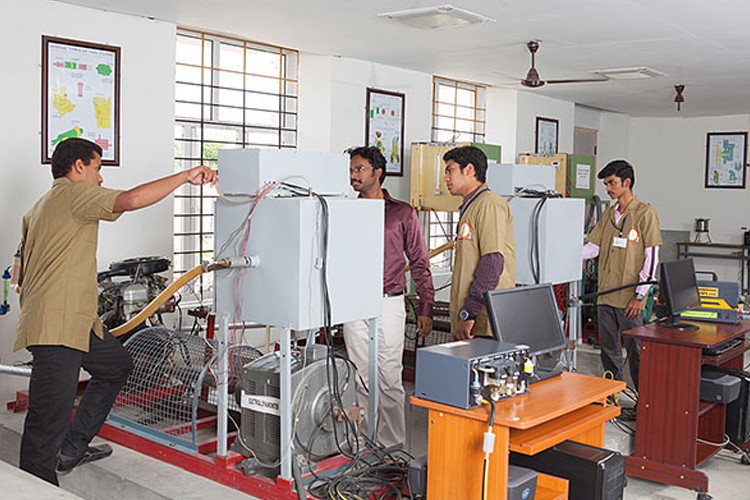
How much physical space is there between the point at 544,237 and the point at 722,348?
1.10 meters

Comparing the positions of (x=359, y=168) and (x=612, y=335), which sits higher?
(x=359, y=168)

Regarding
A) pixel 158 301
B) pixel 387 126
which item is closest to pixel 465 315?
pixel 158 301

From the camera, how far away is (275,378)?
3.29 m

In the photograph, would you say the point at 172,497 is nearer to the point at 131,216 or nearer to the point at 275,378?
the point at 275,378

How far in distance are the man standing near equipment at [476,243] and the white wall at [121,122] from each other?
102 inches

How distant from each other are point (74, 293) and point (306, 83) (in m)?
4.10

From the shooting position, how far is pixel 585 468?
2973mm

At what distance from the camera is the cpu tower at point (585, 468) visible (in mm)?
2943

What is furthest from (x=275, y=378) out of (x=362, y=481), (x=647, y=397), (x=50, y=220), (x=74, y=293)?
(x=647, y=397)

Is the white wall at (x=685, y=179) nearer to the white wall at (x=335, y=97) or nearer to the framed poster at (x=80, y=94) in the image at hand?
the white wall at (x=335, y=97)

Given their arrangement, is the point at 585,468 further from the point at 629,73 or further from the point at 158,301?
the point at 629,73

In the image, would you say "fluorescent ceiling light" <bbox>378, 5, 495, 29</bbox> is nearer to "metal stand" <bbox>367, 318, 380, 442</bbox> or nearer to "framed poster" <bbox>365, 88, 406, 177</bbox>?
"framed poster" <bbox>365, 88, 406, 177</bbox>

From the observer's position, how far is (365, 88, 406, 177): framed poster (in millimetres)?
7441

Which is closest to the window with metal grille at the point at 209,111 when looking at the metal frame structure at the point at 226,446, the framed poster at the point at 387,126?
the framed poster at the point at 387,126
